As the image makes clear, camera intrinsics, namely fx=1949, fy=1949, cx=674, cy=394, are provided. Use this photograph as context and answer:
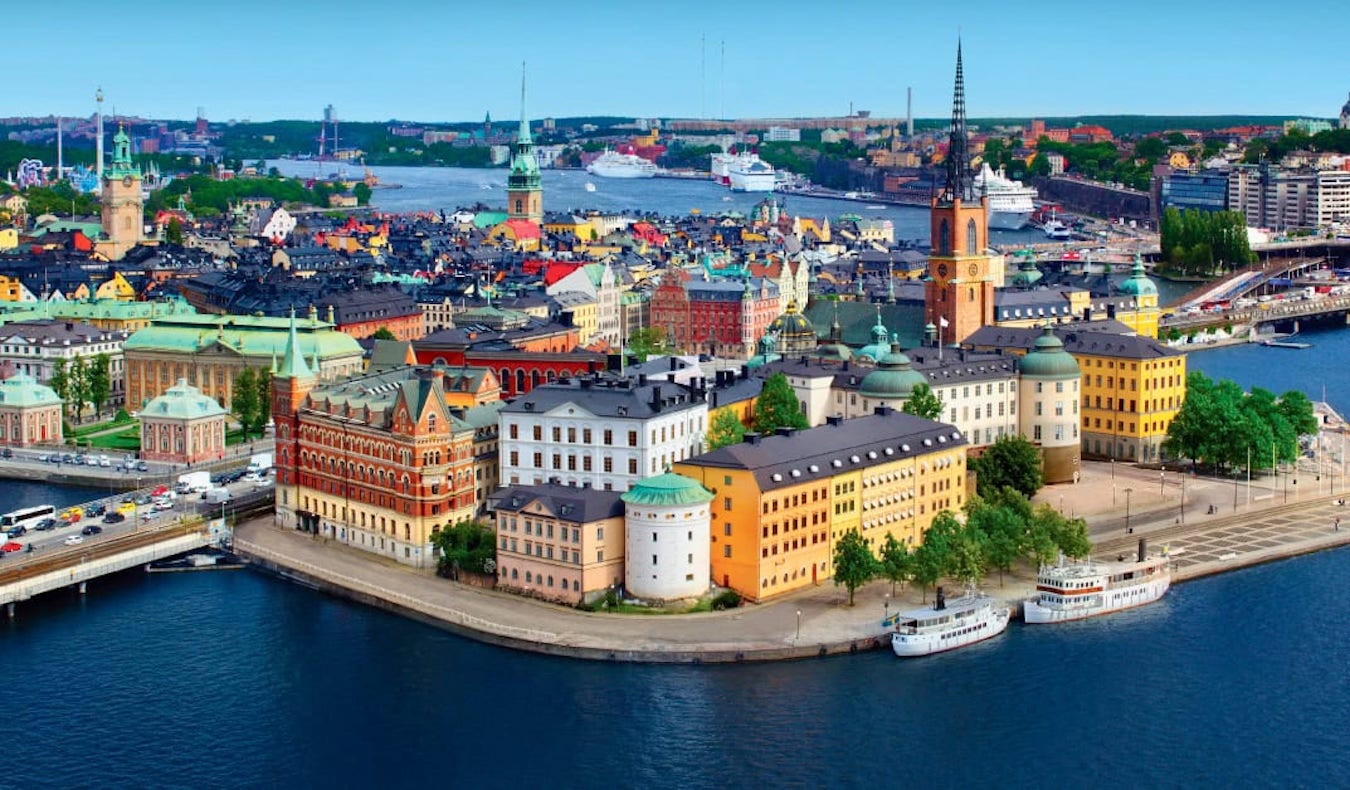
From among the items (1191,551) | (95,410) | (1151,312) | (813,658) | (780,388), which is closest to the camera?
(813,658)

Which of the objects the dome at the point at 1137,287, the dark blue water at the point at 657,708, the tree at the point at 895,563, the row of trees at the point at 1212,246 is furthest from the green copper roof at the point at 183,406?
the row of trees at the point at 1212,246

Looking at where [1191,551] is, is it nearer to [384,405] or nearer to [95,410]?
[384,405]

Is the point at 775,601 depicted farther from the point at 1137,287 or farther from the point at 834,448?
the point at 1137,287

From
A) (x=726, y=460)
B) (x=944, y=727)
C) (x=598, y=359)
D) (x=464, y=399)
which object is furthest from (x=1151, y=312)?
(x=944, y=727)

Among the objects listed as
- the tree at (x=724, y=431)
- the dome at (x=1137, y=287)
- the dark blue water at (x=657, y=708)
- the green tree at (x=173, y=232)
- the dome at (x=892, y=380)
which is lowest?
the dark blue water at (x=657, y=708)

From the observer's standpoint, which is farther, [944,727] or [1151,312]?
[1151,312]

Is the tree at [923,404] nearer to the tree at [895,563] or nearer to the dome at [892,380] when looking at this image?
the dome at [892,380]

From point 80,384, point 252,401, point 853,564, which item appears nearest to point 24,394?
point 80,384
